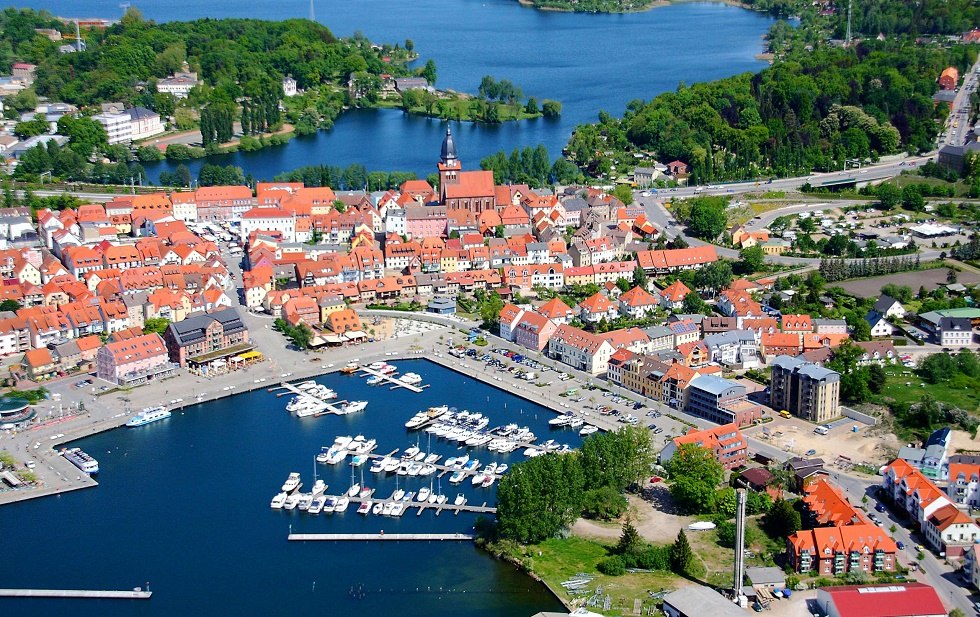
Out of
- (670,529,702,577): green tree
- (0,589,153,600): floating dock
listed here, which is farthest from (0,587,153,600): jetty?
(670,529,702,577): green tree

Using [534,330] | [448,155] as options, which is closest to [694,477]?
[534,330]

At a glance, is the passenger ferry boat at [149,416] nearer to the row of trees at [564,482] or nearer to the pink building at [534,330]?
the pink building at [534,330]

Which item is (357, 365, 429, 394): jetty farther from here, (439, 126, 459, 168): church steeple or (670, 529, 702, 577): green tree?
(439, 126, 459, 168): church steeple

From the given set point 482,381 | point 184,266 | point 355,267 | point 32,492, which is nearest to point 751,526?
point 482,381

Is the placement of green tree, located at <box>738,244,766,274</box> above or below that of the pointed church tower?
below

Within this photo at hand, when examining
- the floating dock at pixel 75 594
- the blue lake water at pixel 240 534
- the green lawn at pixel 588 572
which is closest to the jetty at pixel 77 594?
the floating dock at pixel 75 594
